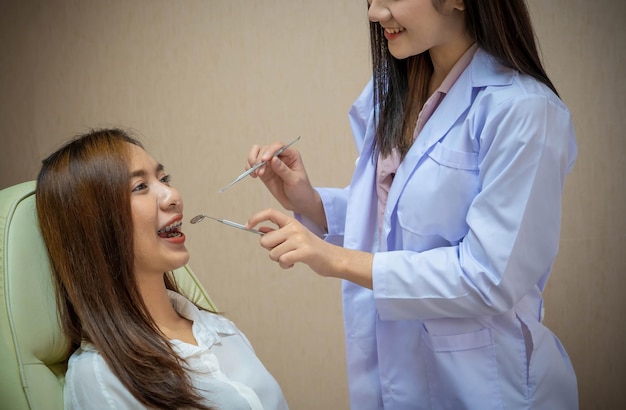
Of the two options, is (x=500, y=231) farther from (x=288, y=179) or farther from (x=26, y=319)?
(x=26, y=319)

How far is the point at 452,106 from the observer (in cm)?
137

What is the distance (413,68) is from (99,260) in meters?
0.77

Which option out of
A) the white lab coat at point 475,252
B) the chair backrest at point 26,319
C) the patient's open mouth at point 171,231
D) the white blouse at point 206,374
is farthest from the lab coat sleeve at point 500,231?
the chair backrest at point 26,319

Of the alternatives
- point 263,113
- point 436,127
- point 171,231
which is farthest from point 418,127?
point 263,113

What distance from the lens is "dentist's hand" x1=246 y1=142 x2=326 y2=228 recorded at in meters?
1.58

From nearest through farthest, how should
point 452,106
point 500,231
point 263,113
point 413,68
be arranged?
point 500,231 < point 452,106 < point 413,68 < point 263,113

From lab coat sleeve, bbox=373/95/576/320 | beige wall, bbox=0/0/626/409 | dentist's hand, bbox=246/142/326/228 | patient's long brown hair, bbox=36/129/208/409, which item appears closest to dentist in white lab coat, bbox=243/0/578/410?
lab coat sleeve, bbox=373/95/576/320

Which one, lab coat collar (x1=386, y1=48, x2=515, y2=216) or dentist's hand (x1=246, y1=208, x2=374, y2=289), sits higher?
lab coat collar (x1=386, y1=48, x2=515, y2=216)

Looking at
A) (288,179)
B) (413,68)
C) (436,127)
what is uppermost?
(413,68)

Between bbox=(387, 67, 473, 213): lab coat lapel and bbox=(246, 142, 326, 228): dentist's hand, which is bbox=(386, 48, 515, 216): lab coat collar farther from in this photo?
bbox=(246, 142, 326, 228): dentist's hand

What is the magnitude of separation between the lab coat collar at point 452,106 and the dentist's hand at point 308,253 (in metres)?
0.15

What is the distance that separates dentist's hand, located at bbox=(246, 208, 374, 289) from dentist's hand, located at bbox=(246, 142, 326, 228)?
0.30 metres

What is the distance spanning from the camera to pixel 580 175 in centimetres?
242

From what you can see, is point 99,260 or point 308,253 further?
point 99,260
